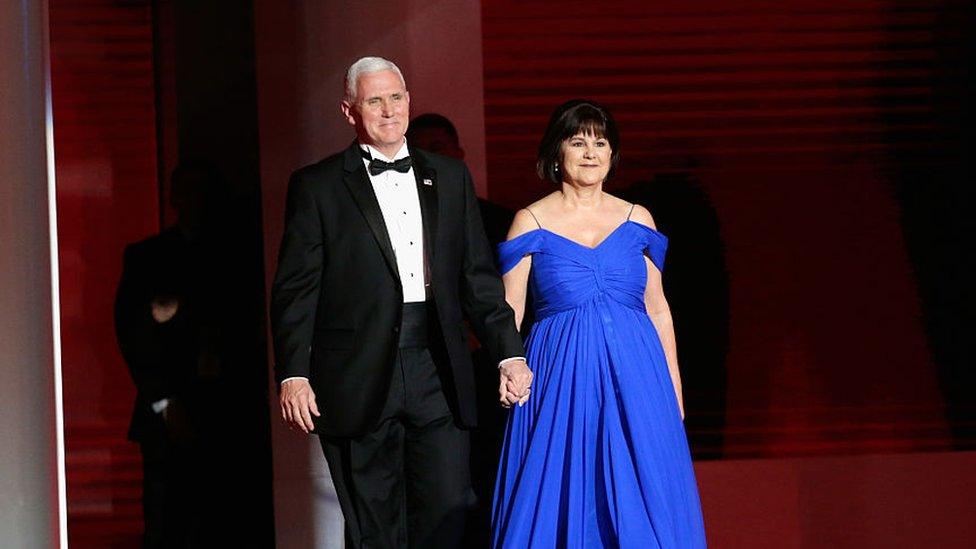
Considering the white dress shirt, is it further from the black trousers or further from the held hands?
the held hands

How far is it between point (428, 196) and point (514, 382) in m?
Result: 0.49

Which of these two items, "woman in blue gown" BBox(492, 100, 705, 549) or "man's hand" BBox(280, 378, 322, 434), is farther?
"woman in blue gown" BBox(492, 100, 705, 549)

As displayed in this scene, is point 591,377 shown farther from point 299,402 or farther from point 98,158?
point 98,158

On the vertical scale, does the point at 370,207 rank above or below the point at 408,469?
above

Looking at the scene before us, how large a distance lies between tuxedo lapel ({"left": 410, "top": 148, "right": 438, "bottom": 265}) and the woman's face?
482mm

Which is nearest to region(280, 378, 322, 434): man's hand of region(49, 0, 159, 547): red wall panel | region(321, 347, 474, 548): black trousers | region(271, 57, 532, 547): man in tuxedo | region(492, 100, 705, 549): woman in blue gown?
region(271, 57, 532, 547): man in tuxedo

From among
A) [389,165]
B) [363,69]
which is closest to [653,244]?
[389,165]

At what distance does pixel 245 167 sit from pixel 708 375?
5.76 ft

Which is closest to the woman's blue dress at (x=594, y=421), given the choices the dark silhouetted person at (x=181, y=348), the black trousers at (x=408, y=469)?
the black trousers at (x=408, y=469)

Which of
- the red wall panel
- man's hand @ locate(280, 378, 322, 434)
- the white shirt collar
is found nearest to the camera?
man's hand @ locate(280, 378, 322, 434)

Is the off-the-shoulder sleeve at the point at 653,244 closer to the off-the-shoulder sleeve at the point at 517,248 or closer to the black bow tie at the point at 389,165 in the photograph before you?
the off-the-shoulder sleeve at the point at 517,248

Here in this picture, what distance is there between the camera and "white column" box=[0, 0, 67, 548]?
3217mm

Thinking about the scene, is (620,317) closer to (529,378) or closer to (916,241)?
(529,378)

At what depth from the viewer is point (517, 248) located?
3.80 metres
